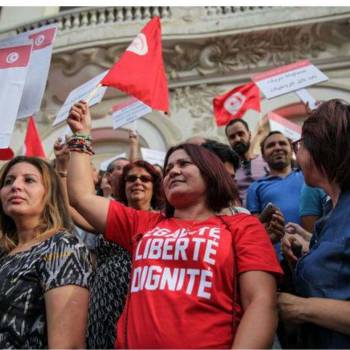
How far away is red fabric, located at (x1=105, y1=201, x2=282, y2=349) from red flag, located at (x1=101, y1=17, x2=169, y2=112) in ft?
6.09

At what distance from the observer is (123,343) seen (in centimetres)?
205

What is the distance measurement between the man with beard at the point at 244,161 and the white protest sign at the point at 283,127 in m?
0.98

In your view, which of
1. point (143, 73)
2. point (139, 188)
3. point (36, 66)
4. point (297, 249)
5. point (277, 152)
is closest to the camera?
point (297, 249)

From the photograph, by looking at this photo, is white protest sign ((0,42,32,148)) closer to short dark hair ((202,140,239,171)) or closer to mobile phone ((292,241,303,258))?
short dark hair ((202,140,239,171))

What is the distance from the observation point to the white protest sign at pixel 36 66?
141 inches

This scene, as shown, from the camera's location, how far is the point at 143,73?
417cm

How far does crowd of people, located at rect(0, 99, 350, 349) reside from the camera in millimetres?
1961

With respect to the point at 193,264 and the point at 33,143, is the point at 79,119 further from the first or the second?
the point at 33,143

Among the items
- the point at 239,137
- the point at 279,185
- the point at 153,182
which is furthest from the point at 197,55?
the point at 153,182

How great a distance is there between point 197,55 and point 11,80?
5.60 meters

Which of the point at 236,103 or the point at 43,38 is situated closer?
the point at 43,38

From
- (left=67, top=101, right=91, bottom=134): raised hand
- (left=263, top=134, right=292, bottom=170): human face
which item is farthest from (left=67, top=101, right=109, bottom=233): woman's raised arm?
(left=263, top=134, right=292, bottom=170): human face

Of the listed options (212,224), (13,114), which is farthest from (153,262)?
(13,114)

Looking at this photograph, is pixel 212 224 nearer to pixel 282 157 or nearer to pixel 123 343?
pixel 123 343
